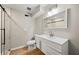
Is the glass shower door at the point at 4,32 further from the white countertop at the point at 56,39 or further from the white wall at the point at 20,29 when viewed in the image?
the white countertop at the point at 56,39

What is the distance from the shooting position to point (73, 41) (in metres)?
0.88

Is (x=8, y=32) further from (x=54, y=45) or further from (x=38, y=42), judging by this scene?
(x=54, y=45)

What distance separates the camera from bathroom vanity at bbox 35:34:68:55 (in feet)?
2.97

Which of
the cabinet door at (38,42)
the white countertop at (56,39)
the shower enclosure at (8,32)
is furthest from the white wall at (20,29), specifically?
the white countertop at (56,39)

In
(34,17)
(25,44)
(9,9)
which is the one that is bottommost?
(25,44)

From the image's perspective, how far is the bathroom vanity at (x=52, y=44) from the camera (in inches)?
35.7

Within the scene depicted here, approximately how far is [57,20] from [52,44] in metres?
0.39

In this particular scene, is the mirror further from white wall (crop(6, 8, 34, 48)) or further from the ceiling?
white wall (crop(6, 8, 34, 48))

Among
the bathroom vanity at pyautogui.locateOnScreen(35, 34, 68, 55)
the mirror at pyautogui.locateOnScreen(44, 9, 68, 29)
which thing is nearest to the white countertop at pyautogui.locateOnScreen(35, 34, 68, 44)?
the bathroom vanity at pyautogui.locateOnScreen(35, 34, 68, 55)

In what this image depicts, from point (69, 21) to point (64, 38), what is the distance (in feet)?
0.83

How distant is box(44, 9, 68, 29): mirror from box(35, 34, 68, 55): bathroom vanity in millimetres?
186

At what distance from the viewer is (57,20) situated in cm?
105

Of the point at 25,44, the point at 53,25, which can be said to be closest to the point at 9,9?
the point at 25,44
